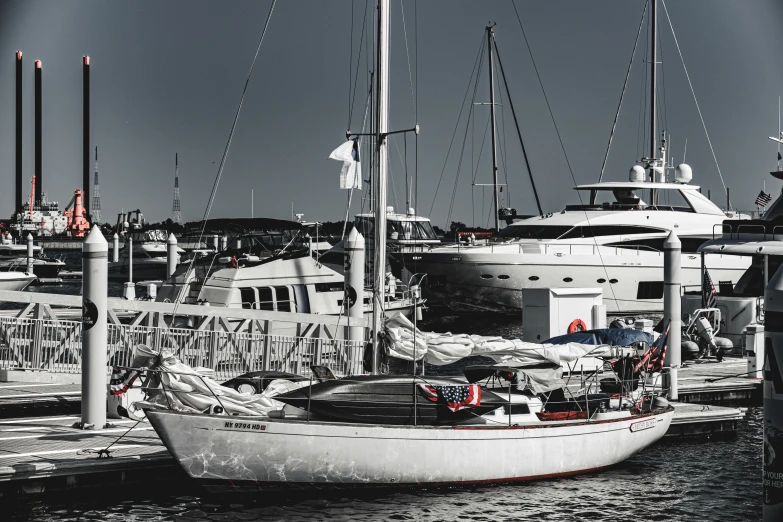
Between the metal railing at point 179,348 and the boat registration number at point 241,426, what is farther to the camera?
the metal railing at point 179,348

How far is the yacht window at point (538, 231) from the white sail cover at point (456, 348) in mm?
27445

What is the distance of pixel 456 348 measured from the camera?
1805 cm

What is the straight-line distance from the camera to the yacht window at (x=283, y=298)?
3139 centimetres

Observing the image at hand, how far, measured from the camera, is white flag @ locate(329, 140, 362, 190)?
19625 mm

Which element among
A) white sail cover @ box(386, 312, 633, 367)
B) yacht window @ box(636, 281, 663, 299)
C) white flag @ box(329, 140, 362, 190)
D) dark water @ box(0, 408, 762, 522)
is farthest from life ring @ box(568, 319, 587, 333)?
yacht window @ box(636, 281, 663, 299)

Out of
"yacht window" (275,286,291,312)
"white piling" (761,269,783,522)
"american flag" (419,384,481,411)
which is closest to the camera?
"white piling" (761,269,783,522)

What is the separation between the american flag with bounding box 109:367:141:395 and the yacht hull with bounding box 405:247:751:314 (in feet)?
93.7

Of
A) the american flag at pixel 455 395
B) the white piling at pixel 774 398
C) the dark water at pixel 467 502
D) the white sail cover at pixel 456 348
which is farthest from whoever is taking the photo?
the white sail cover at pixel 456 348

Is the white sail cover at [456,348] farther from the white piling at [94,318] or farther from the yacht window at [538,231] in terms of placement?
the yacht window at [538,231]

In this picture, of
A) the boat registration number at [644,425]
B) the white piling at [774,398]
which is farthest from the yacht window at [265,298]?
the white piling at [774,398]

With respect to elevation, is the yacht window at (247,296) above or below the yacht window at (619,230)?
below

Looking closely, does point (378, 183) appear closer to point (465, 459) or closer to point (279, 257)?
point (465, 459)

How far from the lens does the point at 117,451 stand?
1446cm

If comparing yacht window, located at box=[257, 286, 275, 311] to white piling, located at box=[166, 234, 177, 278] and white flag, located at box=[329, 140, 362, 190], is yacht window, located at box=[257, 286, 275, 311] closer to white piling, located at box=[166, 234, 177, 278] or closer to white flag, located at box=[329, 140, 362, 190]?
white piling, located at box=[166, 234, 177, 278]
